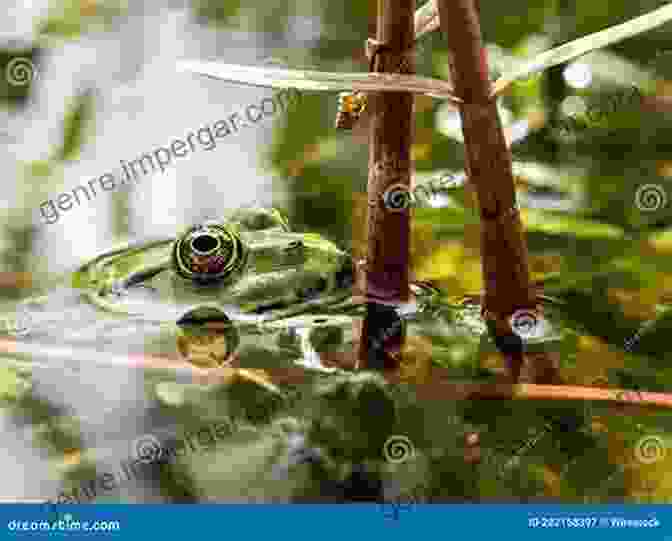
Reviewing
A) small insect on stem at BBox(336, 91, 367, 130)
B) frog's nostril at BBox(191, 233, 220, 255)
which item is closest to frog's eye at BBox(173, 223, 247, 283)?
frog's nostril at BBox(191, 233, 220, 255)

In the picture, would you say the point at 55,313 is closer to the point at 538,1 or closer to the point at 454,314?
the point at 454,314

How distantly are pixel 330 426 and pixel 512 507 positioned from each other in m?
0.13

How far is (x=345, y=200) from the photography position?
71 cm

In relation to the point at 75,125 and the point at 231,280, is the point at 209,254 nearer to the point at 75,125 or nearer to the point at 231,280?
the point at 231,280

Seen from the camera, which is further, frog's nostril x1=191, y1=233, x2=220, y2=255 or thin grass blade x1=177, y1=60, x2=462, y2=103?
frog's nostril x1=191, y1=233, x2=220, y2=255

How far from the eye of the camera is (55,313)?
2.14 feet

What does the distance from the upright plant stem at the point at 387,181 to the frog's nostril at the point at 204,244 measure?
11 cm

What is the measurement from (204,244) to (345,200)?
0.11 m

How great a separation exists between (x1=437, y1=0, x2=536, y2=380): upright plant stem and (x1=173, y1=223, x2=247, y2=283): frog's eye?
17 centimetres

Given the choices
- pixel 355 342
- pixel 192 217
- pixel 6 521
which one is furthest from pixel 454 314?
pixel 6 521

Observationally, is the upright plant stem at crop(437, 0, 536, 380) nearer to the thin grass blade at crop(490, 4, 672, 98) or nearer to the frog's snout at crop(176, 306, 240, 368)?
the thin grass blade at crop(490, 4, 672, 98)

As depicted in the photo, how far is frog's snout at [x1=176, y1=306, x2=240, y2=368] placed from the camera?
643 mm

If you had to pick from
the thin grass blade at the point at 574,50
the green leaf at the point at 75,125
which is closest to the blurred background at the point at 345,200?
the green leaf at the point at 75,125

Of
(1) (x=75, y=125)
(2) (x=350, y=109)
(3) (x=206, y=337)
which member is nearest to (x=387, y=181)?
(2) (x=350, y=109)
